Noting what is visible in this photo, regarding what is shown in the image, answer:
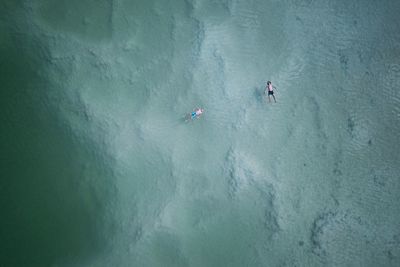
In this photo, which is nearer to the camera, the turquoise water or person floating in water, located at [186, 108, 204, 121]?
the turquoise water

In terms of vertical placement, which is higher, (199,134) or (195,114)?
(195,114)

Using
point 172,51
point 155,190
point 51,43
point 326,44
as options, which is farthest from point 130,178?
point 326,44

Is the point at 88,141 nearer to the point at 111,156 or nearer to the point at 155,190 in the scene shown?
Result: the point at 111,156

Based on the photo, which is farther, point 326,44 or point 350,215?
point 326,44

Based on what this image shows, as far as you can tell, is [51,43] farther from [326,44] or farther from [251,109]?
[326,44]

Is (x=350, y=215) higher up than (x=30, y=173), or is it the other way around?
(x=30, y=173)

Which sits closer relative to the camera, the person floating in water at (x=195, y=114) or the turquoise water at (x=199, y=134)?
the turquoise water at (x=199, y=134)

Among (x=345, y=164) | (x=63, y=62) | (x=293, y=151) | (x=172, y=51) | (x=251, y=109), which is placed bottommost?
(x=345, y=164)
